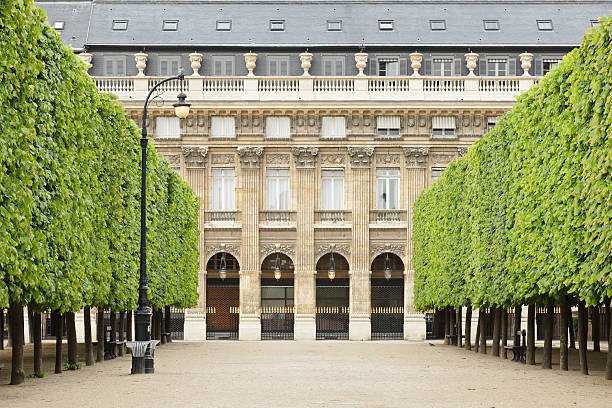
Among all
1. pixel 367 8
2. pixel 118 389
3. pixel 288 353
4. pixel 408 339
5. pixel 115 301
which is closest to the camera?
pixel 118 389

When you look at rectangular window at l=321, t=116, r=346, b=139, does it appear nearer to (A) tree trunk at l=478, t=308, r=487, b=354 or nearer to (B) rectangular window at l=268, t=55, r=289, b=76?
(B) rectangular window at l=268, t=55, r=289, b=76

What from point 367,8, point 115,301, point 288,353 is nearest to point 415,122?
point 367,8

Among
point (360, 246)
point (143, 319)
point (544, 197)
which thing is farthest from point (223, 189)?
point (544, 197)

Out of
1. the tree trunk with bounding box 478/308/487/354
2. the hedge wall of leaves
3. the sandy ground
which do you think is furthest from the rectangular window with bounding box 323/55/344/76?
the sandy ground

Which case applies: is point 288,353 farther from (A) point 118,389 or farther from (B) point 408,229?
(B) point 408,229

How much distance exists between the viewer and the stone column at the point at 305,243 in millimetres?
59531

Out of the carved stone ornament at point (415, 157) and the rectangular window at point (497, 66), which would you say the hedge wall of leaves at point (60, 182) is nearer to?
the carved stone ornament at point (415, 157)

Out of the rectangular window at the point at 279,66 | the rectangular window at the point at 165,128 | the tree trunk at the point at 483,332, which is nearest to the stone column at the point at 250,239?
the rectangular window at the point at 165,128

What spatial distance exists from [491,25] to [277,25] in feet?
39.6

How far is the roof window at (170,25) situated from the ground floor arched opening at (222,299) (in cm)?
1305

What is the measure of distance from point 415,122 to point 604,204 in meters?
38.6

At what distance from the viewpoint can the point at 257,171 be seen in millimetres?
60312

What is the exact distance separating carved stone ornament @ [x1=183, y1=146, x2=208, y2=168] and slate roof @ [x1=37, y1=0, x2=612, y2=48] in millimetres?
5893

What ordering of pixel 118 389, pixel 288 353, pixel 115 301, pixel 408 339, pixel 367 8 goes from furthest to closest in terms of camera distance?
pixel 367 8
pixel 408 339
pixel 288 353
pixel 115 301
pixel 118 389
